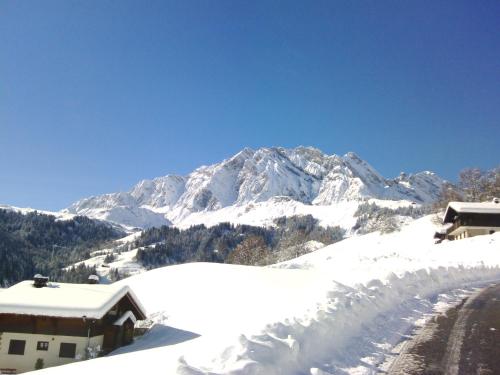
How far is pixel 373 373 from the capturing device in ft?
31.1

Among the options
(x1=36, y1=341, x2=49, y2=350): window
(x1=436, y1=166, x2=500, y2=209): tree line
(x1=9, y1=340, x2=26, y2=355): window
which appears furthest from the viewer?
(x1=436, y1=166, x2=500, y2=209): tree line

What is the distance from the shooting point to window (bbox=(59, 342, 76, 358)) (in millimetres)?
31283

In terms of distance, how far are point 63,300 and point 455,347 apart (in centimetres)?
2961

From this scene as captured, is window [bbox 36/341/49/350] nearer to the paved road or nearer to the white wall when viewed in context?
the white wall

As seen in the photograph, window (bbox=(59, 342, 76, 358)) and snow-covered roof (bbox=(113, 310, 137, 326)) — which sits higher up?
snow-covered roof (bbox=(113, 310, 137, 326))

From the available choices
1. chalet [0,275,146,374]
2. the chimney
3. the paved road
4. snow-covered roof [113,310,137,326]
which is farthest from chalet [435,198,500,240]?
the chimney

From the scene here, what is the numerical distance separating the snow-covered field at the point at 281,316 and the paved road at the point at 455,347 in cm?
64

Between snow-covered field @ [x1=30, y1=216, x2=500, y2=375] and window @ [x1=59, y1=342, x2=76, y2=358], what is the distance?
4.78 metres

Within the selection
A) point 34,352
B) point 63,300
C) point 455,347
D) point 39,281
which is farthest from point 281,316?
point 39,281

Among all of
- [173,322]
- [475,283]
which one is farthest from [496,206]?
[173,322]

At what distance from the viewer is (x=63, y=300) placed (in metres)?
33.1

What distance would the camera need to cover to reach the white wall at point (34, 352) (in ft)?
102

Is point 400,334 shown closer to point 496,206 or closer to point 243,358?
point 243,358

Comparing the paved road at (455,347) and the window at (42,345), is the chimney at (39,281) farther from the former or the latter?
the paved road at (455,347)
